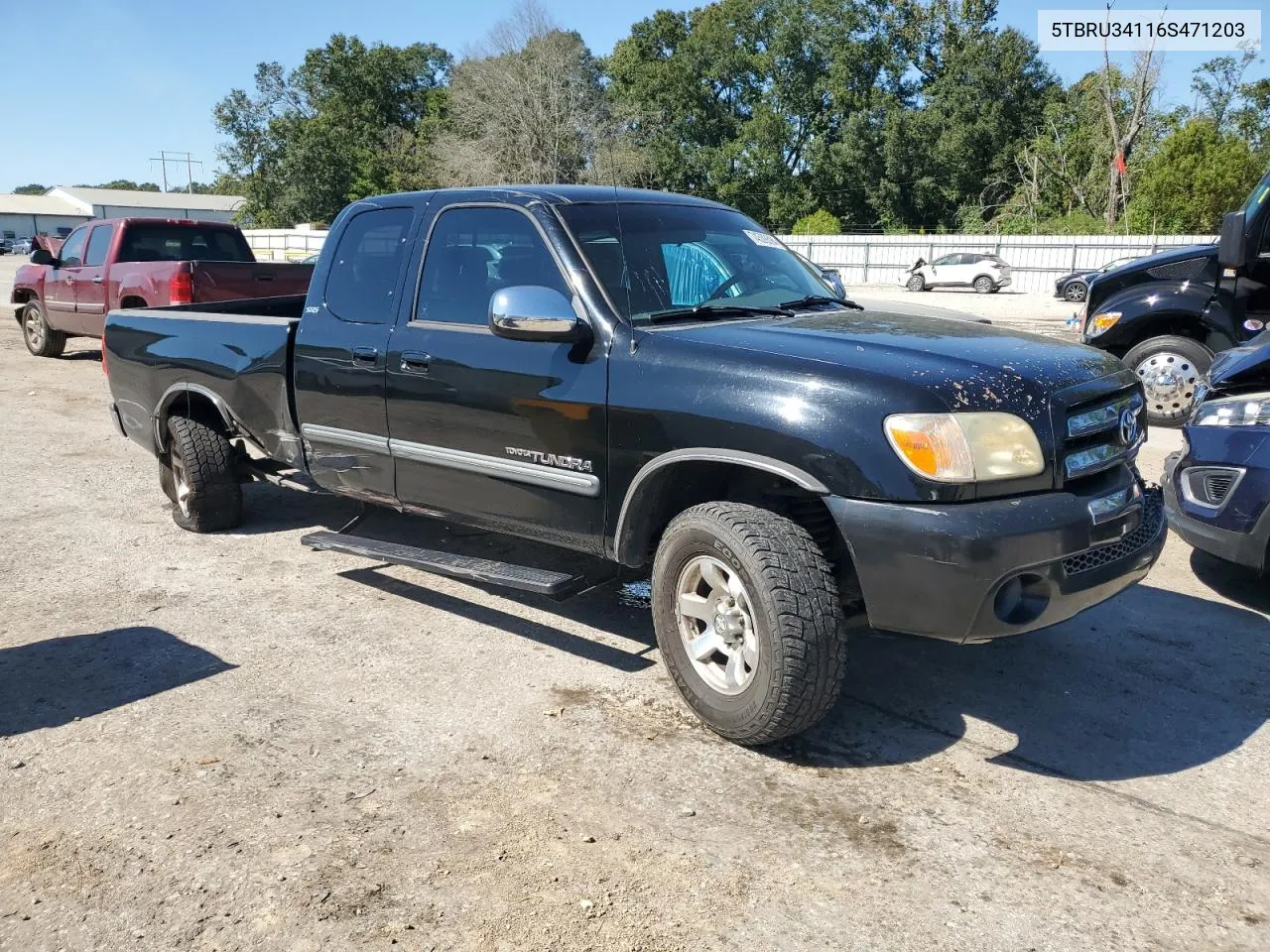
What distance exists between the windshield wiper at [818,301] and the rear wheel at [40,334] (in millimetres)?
13022

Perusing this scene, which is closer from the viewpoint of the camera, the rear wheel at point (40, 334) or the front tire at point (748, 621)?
the front tire at point (748, 621)

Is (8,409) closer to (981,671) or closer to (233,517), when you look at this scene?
(233,517)

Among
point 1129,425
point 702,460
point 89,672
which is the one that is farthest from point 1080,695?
point 89,672

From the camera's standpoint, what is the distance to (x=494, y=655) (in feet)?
15.0

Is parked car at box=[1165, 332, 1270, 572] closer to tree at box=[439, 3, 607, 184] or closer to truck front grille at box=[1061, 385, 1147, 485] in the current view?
truck front grille at box=[1061, 385, 1147, 485]

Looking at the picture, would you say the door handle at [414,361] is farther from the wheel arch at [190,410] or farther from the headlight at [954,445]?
the headlight at [954,445]

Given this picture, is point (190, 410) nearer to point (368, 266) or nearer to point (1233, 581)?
point (368, 266)

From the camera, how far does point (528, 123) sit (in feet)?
163

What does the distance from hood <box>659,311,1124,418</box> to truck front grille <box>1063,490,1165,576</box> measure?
0.50 m

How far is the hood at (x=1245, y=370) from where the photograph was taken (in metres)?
5.58

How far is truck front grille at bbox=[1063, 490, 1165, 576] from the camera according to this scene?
344cm

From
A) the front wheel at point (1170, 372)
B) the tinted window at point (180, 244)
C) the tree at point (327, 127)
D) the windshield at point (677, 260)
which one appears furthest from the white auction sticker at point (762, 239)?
the tree at point (327, 127)

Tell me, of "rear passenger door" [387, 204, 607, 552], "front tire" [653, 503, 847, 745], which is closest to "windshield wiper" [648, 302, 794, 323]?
"rear passenger door" [387, 204, 607, 552]

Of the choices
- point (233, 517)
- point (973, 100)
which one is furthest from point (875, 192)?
point (233, 517)
